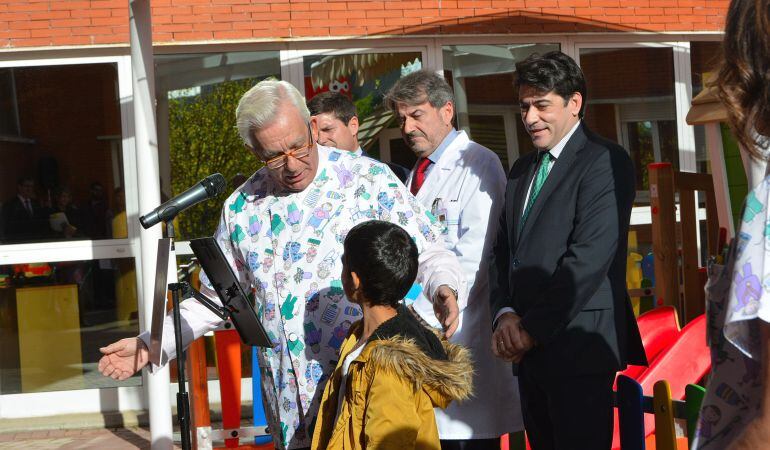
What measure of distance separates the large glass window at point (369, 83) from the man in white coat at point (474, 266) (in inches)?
147

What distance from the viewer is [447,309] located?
10.7 feet

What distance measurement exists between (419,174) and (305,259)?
4.41ft

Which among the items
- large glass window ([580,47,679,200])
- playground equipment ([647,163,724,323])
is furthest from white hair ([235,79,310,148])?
large glass window ([580,47,679,200])

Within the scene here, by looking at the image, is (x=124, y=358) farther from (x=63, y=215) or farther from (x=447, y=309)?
(x=63, y=215)

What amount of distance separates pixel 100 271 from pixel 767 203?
23.0 feet

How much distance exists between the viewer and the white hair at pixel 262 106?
11.1ft

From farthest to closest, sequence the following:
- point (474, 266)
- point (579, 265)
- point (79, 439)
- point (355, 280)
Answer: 1. point (79, 439)
2. point (474, 266)
3. point (579, 265)
4. point (355, 280)

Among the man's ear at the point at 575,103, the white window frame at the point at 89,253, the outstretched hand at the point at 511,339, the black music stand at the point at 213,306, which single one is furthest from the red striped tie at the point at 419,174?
the white window frame at the point at 89,253

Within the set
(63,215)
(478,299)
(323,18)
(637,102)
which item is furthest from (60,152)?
(637,102)

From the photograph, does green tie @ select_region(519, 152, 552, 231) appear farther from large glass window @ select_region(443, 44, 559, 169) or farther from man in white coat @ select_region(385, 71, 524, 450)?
large glass window @ select_region(443, 44, 559, 169)

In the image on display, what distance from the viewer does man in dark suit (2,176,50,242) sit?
787 centimetres

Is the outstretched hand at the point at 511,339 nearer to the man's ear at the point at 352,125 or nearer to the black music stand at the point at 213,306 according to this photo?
the black music stand at the point at 213,306

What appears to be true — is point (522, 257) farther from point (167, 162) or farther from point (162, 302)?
point (167, 162)

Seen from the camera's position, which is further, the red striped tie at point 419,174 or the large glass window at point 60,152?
the large glass window at point 60,152
